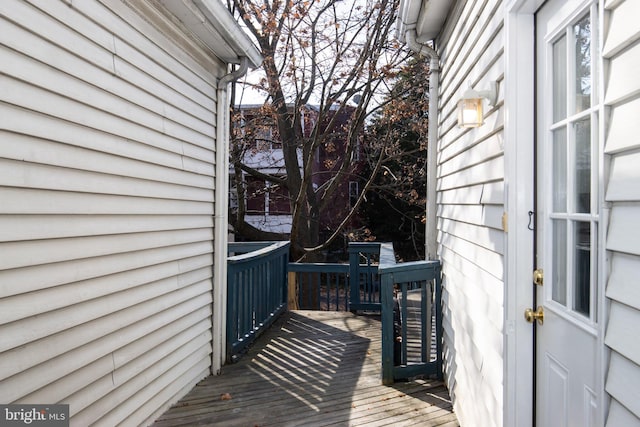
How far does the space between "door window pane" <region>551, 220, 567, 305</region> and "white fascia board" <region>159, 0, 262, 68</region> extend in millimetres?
2574

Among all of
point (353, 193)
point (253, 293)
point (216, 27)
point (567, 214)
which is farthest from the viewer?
point (353, 193)

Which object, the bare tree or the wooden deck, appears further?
the bare tree

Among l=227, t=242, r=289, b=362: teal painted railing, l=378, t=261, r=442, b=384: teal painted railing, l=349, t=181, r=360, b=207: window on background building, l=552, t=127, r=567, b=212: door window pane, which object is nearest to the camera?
l=552, t=127, r=567, b=212: door window pane

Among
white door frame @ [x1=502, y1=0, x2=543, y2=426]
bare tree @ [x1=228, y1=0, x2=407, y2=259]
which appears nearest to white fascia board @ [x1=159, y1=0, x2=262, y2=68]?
white door frame @ [x1=502, y1=0, x2=543, y2=426]

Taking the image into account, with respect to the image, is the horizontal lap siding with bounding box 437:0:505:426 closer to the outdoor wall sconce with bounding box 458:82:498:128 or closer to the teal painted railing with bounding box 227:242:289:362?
the outdoor wall sconce with bounding box 458:82:498:128

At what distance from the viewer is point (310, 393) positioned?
338 cm

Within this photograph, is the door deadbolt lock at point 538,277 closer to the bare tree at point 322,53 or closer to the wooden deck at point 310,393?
the wooden deck at point 310,393

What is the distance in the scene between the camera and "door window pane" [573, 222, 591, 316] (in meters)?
1.42

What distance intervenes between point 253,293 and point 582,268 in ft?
11.8

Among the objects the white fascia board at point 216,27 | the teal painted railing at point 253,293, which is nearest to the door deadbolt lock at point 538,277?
the white fascia board at point 216,27

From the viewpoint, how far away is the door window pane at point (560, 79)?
1604mm

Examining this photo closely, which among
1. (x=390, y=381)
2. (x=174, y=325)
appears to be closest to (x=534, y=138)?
(x=390, y=381)

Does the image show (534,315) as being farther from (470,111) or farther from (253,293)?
(253,293)

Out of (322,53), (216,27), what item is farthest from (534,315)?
(322,53)
